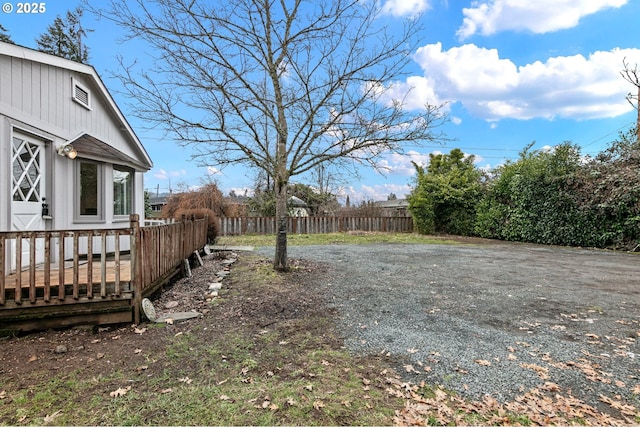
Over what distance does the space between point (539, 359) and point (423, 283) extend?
316cm

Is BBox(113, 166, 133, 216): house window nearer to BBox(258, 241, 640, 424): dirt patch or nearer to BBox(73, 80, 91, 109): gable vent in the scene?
BBox(73, 80, 91, 109): gable vent

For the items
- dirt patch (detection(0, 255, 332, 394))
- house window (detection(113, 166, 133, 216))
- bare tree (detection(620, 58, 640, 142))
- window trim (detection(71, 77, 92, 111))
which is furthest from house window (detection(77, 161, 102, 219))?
bare tree (detection(620, 58, 640, 142))

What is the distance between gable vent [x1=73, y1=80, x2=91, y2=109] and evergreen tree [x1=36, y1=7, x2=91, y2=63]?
70.3ft

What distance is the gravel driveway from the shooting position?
8.82 feet

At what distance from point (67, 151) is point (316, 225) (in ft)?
47.5

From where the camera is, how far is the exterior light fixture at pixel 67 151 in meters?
5.57

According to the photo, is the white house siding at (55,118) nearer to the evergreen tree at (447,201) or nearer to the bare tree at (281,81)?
the bare tree at (281,81)

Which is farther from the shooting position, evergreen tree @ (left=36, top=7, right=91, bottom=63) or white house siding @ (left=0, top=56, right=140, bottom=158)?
evergreen tree @ (left=36, top=7, right=91, bottom=63)

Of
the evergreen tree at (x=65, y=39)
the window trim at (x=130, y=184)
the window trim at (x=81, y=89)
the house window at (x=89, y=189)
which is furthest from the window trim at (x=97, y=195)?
the evergreen tree at (x=65, y=39)

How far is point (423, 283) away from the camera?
619 cm

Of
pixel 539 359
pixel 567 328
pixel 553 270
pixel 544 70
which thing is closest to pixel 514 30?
pixel 544 70

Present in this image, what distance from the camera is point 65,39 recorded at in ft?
75.6

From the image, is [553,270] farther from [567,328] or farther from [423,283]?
[567,328]

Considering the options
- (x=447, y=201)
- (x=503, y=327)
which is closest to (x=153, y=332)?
(x=503, y=327)
